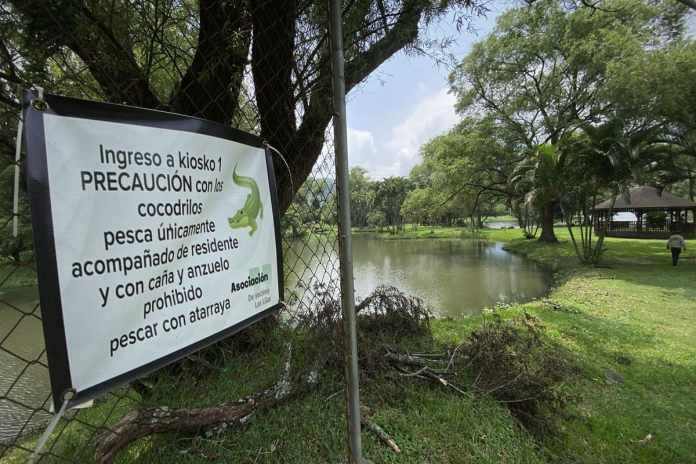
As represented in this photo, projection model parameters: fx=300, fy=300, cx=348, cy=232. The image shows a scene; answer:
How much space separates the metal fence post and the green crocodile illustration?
0.29 metres

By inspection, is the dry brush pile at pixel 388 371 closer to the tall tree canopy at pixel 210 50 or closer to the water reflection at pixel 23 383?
the water reflection at pixel 23 383

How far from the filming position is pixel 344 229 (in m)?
1.08

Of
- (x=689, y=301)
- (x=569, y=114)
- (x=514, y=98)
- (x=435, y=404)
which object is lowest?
(x=689, y=301)

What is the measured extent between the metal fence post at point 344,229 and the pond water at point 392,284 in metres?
0.40

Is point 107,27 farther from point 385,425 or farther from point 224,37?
A: point 385,425

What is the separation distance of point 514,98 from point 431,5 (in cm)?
1407

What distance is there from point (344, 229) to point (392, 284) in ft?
23.0

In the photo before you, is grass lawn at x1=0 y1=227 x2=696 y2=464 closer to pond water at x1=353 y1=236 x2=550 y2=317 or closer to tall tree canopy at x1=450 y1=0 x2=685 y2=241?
pond water at x1=353 y1=236 x2=550 y2=317

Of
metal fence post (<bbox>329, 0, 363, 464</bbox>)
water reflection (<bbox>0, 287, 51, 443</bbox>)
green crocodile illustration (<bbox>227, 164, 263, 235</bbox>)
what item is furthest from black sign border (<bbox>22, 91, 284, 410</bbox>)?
water reflection (<bbox>0, 287, 51, 443</bbox>)

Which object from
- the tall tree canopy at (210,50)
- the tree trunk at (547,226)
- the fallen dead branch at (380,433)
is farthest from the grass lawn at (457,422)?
the tree trunk at (547,226)

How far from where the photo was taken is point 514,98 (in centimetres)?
1348

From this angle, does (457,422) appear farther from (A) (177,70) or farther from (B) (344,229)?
(A) (177,70)

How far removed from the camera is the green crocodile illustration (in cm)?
92

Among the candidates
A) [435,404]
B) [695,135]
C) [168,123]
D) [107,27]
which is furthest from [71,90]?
[695,135]
